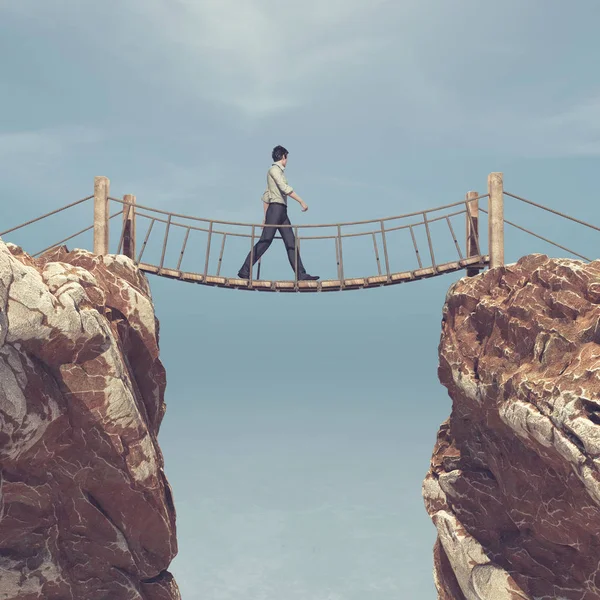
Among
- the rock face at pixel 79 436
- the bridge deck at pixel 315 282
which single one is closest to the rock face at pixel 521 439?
the bridge deck at pixel 315 282

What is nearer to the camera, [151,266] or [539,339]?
[539,339]

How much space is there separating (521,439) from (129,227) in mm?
8470

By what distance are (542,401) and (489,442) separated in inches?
111

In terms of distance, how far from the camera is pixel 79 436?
41.1ft

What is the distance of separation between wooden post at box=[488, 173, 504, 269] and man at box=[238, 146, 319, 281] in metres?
3.44

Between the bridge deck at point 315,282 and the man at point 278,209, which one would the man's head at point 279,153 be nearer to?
the man at point 278,209

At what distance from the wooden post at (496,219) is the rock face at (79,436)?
6497 mm

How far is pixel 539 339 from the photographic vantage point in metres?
12.8

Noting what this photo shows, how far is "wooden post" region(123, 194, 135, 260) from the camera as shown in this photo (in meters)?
16.4

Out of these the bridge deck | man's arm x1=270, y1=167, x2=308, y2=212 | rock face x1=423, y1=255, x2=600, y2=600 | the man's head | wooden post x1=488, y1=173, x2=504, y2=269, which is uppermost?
the man's head

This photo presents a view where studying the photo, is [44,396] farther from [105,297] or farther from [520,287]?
[520,287]

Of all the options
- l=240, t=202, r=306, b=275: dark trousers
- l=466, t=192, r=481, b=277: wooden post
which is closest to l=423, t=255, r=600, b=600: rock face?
l=466, t=192, r=481, b=277: wooden post

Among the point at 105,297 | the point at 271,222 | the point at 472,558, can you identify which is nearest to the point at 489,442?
the point at 472,558

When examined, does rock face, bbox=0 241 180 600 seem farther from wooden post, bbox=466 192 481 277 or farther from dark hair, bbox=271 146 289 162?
wooden post, bbox=466 192 481 277
